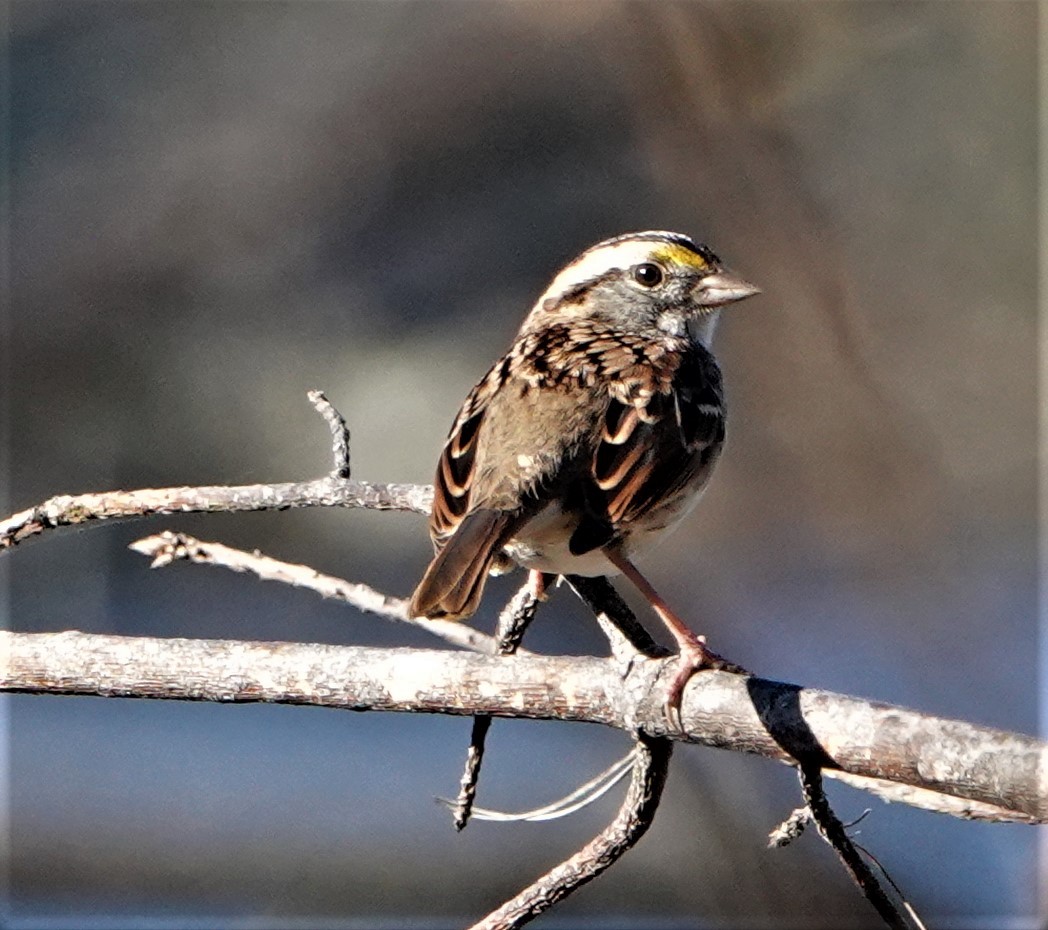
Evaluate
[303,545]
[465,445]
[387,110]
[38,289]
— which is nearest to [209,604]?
[303,545]

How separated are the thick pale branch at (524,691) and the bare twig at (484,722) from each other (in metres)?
0.19

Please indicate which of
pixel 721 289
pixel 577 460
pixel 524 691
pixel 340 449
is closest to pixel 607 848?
pixel 524 691

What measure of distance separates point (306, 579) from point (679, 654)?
0.60 m

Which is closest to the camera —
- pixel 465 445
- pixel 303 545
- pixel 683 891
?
pixel 465 445

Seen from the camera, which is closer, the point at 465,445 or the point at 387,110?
the point at 465,445

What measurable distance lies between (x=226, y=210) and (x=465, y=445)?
2.18 metres

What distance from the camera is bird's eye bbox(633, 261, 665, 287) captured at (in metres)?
3.36

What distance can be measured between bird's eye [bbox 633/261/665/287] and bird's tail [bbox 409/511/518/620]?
2.81 feet

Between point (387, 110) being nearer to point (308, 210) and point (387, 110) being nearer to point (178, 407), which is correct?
point (308, 210)

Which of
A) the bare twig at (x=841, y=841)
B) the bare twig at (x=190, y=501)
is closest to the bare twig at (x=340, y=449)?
the bare twig at (x=190, y=501)

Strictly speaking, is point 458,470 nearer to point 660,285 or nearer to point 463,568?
point 463,568

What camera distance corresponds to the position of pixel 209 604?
4.83 meters

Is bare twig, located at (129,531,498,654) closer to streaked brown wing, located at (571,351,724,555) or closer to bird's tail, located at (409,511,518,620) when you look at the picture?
bird's tail, located at (409,511,518,620)

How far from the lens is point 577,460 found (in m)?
2.78
